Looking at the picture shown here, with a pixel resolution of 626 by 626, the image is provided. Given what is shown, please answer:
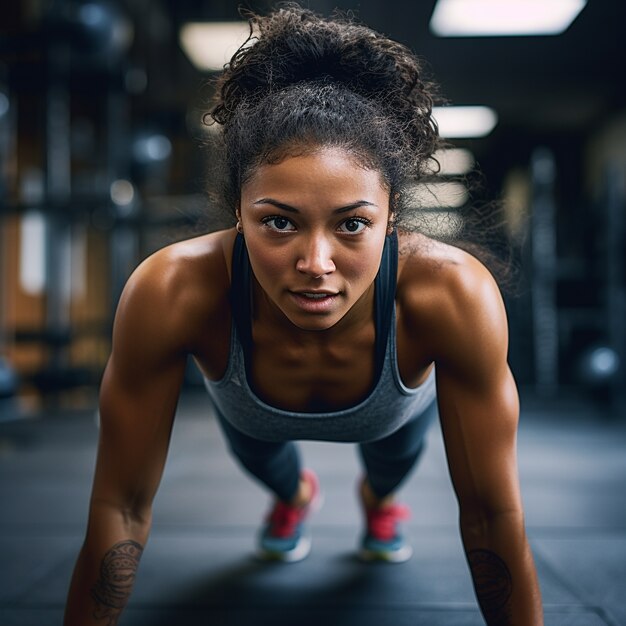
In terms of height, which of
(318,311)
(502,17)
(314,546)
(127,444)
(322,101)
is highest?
(502,17)

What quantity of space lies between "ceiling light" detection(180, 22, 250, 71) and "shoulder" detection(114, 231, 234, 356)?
376 centimetres

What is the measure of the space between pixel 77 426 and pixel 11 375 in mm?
438

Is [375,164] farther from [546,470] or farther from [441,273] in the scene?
[546,470]

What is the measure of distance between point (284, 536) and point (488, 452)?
70cm

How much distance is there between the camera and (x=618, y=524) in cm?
156

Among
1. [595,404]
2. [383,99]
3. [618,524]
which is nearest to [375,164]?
[383,99]

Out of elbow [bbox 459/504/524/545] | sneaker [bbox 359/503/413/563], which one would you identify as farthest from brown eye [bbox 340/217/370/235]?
sneaker [bbox 359/503/413/563]

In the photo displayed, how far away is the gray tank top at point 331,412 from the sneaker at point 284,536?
41 cm

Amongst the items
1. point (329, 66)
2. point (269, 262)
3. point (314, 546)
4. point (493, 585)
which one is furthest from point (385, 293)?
point (314, 546)

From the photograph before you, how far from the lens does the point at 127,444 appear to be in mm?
836

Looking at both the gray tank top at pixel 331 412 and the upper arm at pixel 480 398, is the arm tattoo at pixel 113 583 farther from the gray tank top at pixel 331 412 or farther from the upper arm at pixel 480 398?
the upper arm at pixel 480 398

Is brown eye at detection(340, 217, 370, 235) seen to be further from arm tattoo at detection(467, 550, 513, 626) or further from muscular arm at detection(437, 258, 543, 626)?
arm tattoo at detection(467, 550, 513, 626)

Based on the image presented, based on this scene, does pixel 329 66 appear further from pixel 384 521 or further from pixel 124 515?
pixel 384 521

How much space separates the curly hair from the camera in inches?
28.0
